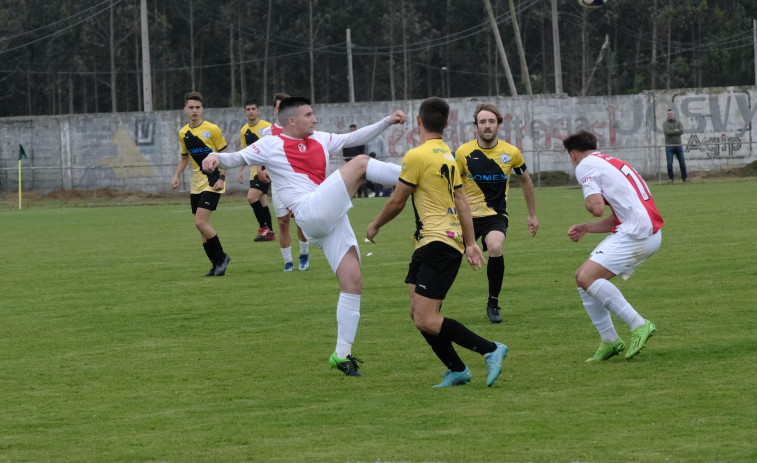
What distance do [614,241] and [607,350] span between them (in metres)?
0.78

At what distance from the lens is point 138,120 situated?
41438 mm

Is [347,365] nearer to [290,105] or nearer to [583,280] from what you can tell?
[583,280]

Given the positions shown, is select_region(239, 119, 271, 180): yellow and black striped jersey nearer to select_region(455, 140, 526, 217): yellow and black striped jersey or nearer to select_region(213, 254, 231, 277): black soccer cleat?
select_region(213, 254, 231, 277): black soccer cleat

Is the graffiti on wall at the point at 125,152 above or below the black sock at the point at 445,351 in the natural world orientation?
above

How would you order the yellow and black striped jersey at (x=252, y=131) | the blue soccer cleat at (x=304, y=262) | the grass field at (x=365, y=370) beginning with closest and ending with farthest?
the grass field at (x=365, y=370) < the blue soccer cleat at (x=304, y=262) < the yellow and black striped jersey at (x=252, y=131)

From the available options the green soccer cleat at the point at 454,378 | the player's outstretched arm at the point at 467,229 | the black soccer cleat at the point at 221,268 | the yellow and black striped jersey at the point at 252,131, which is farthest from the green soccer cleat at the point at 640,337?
the yellow and black striped jersey at the point at 252,131

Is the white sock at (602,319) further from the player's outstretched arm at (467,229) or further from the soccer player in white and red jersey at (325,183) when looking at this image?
the soccer player in white and red jersey at (325,183)

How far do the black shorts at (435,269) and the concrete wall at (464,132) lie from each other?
29880 mm

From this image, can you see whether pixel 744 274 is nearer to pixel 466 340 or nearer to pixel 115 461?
pixel 466 340

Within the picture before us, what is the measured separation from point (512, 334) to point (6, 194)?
1406 inches

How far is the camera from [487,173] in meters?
10.6

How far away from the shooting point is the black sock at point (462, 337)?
7203 millimetres

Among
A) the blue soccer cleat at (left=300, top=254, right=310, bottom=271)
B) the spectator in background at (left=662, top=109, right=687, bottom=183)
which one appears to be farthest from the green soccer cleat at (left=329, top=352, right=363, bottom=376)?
the spectator in background at (left=662, top=109, right=687, bottom=183)

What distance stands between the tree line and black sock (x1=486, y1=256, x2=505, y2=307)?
218 ft
